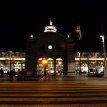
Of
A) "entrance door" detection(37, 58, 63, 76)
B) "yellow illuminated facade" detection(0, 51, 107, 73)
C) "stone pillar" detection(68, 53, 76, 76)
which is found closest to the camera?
"stone pillar" detection(68, 53, 76, 76)

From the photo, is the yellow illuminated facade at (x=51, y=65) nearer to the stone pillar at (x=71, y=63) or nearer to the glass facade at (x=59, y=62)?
the glass facade at (x=59, y=62)

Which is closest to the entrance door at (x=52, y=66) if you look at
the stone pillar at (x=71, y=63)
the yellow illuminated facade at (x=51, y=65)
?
the yellow illuminated facade at (x=51, y=65)

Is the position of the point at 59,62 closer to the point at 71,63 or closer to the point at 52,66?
the point at 52,66

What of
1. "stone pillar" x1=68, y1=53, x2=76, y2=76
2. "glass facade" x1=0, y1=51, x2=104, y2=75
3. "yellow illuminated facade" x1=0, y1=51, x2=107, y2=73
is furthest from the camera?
"yellow illuminated facade" x1=0, y1=51, x2=107, y2=73

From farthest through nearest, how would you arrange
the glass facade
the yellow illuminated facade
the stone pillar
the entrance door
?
the yellow illuminated facade, the glass facade, the entrance door, the stone pillar

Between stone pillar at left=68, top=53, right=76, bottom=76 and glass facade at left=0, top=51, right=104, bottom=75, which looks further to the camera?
glass facade at left=0, top=51, right=104, bottom=75

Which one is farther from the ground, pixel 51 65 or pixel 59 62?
pixel 59 62

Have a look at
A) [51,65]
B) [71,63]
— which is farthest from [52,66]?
[71,63]

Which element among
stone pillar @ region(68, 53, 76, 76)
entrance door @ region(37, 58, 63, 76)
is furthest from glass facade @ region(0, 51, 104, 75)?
stone pillar @ region(68, 53, 76, 76)

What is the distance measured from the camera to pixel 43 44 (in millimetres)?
68188

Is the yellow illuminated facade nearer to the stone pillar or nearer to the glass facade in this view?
the glass facade

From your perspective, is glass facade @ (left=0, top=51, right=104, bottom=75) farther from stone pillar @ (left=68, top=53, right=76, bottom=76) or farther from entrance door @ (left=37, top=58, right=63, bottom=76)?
stone pillar @ (left=68, top=53, right=76, bottom=76)

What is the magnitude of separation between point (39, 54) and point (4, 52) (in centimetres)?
721

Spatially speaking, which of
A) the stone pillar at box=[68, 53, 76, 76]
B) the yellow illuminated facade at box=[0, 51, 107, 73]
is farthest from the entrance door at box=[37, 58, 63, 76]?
the stone pillar at box=[68, 53, 76, 76]
